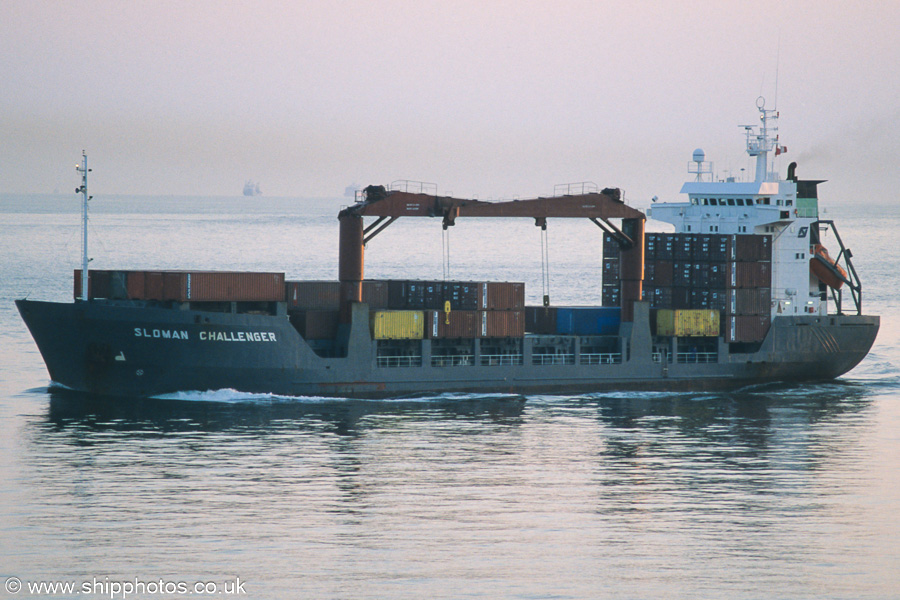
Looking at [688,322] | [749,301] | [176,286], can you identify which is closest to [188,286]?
[176,286]

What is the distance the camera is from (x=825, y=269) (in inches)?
2557

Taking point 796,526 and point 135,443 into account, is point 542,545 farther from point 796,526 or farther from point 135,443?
point 135,443

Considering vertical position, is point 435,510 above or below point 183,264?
below

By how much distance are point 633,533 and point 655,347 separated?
2999 centimetres

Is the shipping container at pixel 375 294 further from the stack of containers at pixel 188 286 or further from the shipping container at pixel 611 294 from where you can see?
the shipping container at pixel 611 294

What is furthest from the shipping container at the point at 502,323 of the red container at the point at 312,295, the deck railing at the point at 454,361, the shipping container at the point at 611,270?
the shipping container at the point at 611,270

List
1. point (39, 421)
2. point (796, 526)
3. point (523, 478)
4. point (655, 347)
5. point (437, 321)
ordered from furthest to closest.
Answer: point (655, 347), point (437, 321), point (39, 421), point (523, 478), point (796, 526)

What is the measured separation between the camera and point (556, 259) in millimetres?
194500

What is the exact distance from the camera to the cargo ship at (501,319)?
1927 inches

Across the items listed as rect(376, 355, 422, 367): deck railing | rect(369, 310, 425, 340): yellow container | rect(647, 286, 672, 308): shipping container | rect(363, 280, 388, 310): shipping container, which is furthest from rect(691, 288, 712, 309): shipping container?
rect(363, 280, 388, 310): shipping container

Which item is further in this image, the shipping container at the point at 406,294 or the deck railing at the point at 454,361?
the shipping container at the point at 406,294

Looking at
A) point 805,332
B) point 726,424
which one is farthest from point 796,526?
point 805,332

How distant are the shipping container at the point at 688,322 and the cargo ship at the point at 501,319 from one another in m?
0.08

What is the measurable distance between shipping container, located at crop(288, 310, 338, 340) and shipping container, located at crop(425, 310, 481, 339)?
439cm
